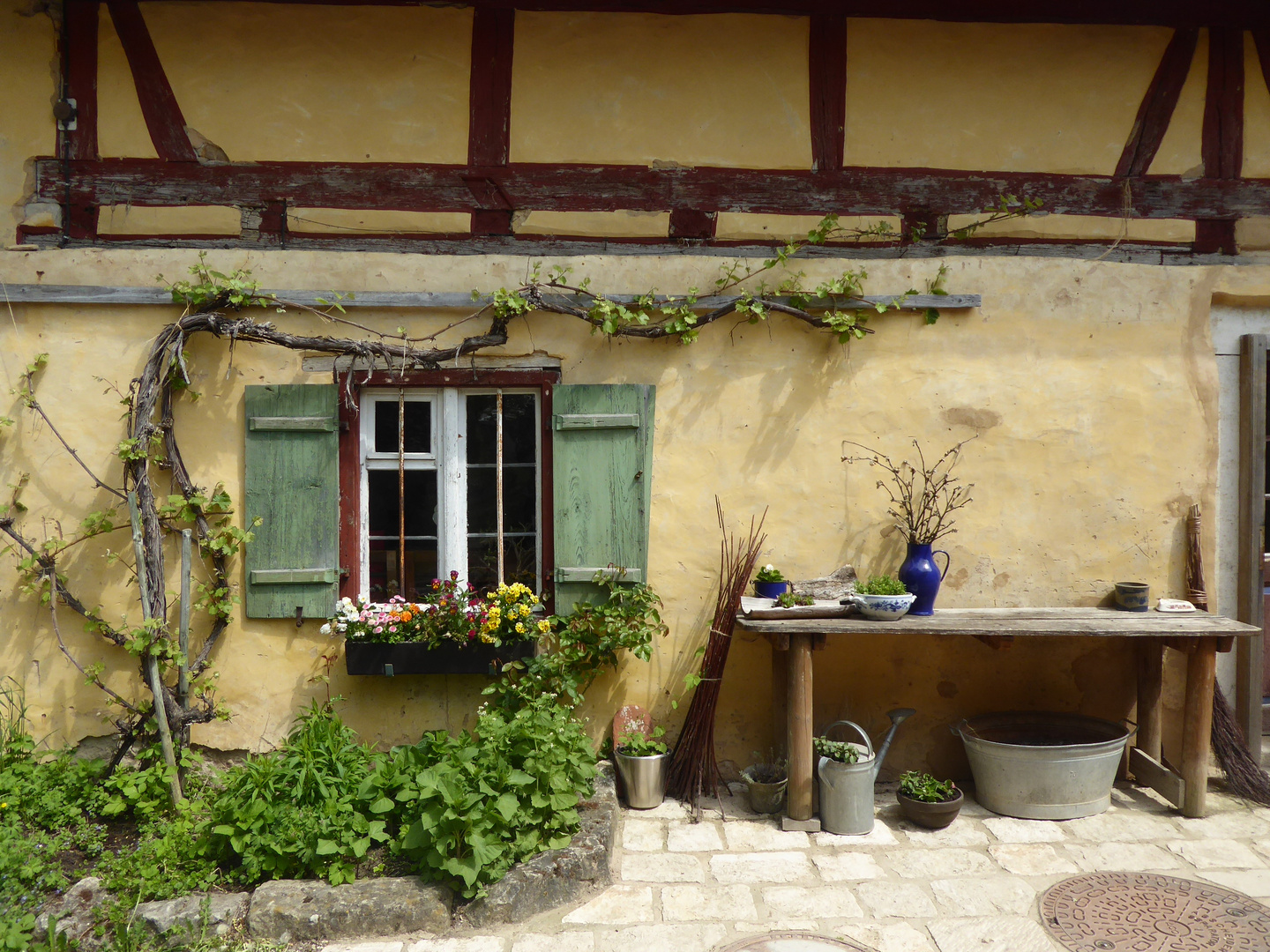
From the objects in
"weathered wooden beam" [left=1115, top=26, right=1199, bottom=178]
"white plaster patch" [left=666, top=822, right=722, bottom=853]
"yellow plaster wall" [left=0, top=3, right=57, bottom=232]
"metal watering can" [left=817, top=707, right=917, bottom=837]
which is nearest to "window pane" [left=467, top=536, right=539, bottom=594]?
"white plaster patch" [left=666, top=822, right=722, bottom=853]

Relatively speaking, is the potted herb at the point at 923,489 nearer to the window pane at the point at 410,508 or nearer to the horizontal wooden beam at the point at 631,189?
the horizontal wooden beam at the point at 631,189

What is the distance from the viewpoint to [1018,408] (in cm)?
438

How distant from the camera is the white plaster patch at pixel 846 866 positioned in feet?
11.2

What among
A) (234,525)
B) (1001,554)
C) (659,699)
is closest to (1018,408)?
(1001,554)

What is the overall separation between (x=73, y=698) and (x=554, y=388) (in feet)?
9.50

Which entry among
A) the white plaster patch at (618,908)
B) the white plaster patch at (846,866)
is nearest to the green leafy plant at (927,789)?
the white plaster patch at (846,866)

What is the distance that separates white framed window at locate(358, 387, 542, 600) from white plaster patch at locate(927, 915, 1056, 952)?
2359 millimetres

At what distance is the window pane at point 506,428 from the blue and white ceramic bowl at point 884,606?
1816 mm

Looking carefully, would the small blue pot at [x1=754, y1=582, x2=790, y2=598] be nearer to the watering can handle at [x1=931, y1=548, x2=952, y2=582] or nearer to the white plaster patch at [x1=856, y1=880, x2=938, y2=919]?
the watering can handle at [x1=931, y1=548, x2=952, y2=582]

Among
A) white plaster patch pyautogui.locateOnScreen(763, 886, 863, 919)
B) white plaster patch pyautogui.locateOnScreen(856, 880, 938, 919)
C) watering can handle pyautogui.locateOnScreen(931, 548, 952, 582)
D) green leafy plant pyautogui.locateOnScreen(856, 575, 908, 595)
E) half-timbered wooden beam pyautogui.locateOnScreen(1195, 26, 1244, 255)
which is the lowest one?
white plaster patch pyautogui.locateOnScreen(763, 886, 863, 919)

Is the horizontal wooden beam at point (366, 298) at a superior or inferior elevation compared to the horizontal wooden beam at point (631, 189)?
inferior

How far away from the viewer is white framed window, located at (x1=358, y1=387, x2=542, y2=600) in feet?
14.2

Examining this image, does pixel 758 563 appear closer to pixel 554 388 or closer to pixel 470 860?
pixel 554 388

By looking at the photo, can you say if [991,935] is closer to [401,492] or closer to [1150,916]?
[1150,916]
